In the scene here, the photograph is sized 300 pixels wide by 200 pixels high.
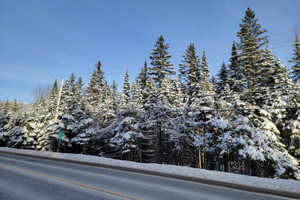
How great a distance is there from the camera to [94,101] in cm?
3338

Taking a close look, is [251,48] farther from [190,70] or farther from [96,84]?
[96,84]

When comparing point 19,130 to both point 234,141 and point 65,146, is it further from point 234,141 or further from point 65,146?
point 234,141

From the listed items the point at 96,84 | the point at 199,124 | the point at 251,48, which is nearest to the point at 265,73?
the point at 251,48

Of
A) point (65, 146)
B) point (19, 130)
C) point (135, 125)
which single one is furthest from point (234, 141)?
point (19, 130)

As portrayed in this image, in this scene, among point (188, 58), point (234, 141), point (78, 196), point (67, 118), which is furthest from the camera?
point (188, 58)

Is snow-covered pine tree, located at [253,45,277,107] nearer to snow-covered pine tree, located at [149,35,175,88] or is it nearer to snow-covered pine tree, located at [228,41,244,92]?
snow-covered pine tree, located at [228,41,244,92]

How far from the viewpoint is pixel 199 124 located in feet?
49.3

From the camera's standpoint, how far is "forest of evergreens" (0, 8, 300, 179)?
1320cm

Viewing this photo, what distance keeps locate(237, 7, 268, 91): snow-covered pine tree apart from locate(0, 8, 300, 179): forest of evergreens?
13 centimetres

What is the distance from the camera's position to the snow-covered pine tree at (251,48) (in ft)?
79.1

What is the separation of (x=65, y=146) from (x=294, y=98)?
26.2 meters

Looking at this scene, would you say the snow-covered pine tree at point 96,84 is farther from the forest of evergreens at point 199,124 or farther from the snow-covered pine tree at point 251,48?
the snow-covered pine tree at point 251,48

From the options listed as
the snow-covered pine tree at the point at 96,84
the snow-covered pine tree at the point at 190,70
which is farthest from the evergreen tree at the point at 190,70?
the snow-covered pine tree at the point at 96,84

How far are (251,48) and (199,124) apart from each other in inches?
680
